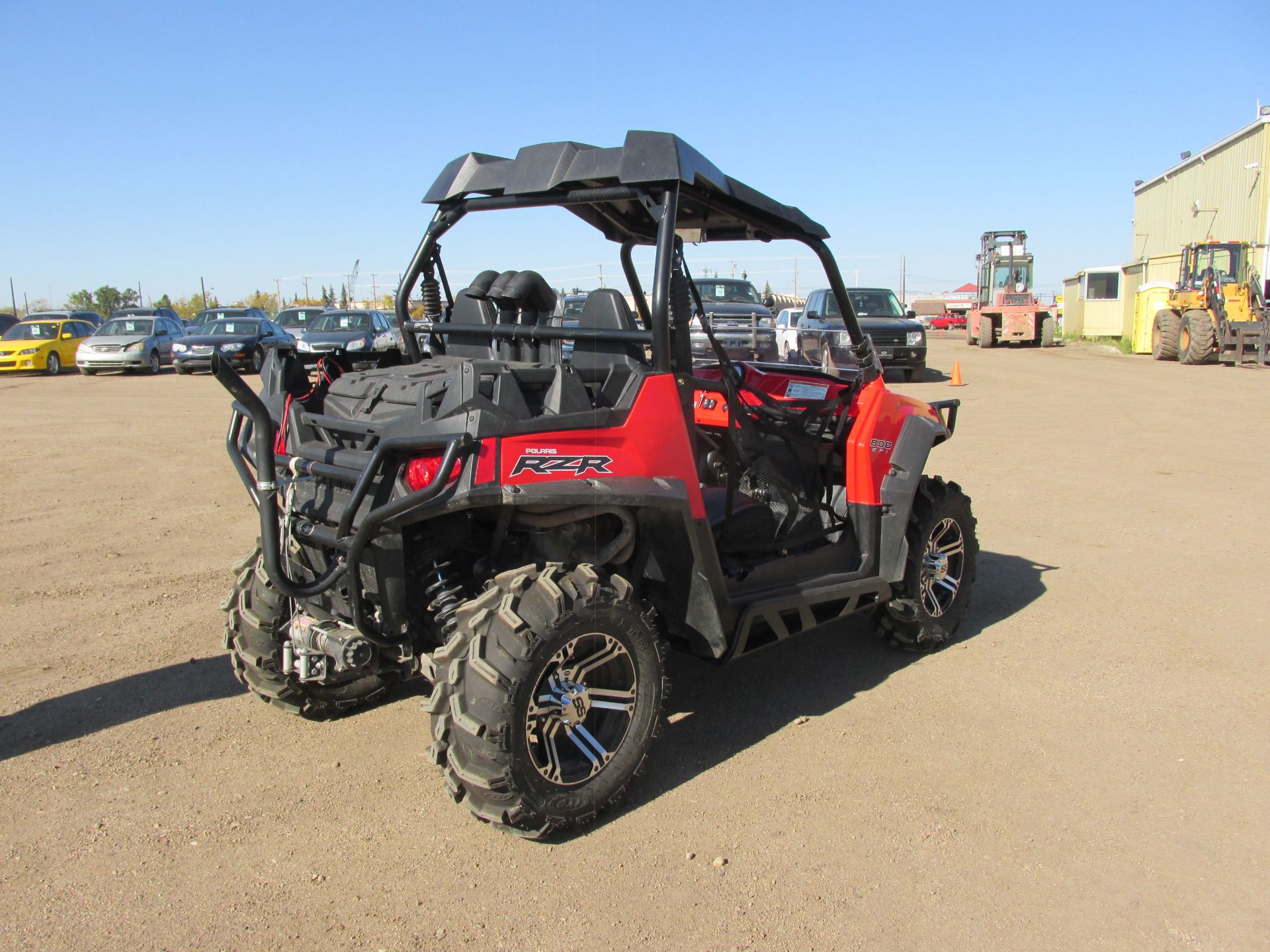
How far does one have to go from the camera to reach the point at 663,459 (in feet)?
11.9

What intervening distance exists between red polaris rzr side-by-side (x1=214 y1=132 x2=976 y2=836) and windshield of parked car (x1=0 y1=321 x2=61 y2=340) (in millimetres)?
23696

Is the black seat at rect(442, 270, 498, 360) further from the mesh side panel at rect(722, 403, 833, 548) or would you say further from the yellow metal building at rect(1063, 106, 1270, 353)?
the yellow metal building at rect(1063, 106, 1270, 353)

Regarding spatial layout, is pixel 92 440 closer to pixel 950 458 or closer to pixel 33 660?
pixel 33 660

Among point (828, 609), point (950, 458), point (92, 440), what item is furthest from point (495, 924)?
point (92, 440)

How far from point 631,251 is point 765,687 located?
7.32 feet

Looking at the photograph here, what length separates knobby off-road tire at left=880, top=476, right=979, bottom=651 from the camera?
195 inches

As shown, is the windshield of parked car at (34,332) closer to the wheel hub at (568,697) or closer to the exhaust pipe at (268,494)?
the exhaust pipe at (268,494)

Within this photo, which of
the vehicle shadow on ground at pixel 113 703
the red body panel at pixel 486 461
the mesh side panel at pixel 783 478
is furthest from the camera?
the mesh side panel at pixel 783 478

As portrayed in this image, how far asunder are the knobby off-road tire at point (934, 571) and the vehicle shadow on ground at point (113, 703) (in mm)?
3202

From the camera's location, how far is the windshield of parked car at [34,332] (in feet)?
79.0

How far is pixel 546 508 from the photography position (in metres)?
3.41

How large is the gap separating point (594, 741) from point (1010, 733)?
182 centimetres

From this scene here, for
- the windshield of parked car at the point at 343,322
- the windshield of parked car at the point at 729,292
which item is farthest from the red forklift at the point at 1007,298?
the windshield of parked car at the point at 343,322

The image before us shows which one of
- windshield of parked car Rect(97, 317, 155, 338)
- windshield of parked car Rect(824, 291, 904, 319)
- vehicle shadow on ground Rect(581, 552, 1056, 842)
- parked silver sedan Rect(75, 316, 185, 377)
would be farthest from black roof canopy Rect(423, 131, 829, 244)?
windshield of parked car Rect(97, 317, 155, 338)
